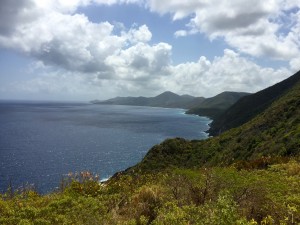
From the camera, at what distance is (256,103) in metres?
197

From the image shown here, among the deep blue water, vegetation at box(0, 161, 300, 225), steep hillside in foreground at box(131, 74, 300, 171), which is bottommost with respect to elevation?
the deep blue water

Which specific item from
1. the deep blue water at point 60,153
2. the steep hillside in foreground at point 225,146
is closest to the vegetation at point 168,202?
the steep hillside in foreground at point 225,146

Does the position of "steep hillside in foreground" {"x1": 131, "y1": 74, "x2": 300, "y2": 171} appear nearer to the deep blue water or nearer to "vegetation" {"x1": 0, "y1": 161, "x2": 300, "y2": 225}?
the deep blue water

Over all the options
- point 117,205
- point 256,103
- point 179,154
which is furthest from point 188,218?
point 256,103

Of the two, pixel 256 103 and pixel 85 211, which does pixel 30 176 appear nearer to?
pixel 85 211

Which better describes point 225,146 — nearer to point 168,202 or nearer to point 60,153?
point 60,153

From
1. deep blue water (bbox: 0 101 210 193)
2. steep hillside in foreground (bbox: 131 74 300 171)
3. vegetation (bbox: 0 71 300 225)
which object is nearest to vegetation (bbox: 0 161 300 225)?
vegetation (bbox: 0 71 300 225)

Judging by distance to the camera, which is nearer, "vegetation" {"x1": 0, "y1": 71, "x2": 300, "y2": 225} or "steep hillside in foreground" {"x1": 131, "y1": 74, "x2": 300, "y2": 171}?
"vegetation" {"x1": 0, "y1": 71, "x2": 300, "y2": 225}

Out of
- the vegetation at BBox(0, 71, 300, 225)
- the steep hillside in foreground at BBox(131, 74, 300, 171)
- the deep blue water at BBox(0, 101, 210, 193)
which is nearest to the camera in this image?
the vegetation at BBox(0, 71, 300, 225)

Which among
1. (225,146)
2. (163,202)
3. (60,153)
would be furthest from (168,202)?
(60,153)

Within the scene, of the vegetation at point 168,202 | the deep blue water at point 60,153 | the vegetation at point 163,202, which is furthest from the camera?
the deep blue water at point 60,153

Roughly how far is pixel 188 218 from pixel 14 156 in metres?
105

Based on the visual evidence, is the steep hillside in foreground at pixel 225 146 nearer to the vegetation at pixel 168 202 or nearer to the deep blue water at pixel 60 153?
the deep blue water at pixel 60 153

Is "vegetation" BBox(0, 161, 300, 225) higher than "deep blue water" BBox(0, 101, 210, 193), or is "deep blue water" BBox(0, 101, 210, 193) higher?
"vegetation" BBox(0, 161, 300, 225)
